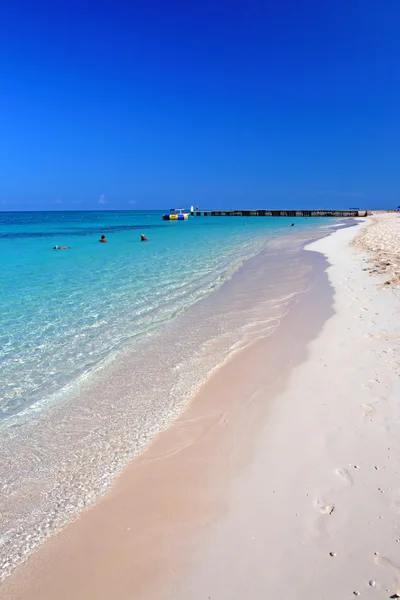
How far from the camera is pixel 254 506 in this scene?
11.4 ft

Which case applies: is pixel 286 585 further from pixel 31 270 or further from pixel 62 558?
pixel 31 270

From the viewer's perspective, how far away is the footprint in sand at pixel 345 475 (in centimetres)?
368

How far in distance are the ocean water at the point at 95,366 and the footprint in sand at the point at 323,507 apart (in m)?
2.02

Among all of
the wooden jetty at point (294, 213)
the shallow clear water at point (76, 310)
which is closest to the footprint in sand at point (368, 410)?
the shallow clear water at point (76, 310)

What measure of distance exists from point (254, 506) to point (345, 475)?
96 centimetres

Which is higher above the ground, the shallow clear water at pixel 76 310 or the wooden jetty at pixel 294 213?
the wooden jetty at pixel 294 213

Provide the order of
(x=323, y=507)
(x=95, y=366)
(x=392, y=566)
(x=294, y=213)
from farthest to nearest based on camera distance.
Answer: (x=294, y=213)
(x=95, y=366)
(x=323, y=507)
(x=392, y=566)

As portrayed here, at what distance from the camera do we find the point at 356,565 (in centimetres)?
280

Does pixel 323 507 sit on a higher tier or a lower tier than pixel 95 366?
higher

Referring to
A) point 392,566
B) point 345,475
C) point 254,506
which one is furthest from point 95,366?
point 392,566

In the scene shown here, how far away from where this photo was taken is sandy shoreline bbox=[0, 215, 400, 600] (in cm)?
280

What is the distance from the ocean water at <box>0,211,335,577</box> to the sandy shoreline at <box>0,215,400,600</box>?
1.12 ft

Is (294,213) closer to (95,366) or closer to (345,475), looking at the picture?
(95,366)

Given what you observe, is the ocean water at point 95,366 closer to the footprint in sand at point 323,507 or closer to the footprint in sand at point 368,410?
the footprint in sand at point 323,507
